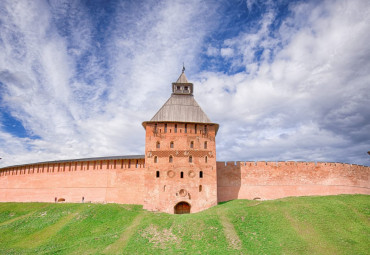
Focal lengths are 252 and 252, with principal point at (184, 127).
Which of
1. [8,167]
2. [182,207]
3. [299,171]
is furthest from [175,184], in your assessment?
[8,167]

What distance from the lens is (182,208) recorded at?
79.2ft

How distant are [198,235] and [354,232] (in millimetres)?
10905

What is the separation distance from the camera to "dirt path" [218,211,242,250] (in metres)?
16.2

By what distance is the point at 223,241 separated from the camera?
1664cm

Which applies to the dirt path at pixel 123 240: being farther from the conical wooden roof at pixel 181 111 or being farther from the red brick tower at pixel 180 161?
the conical wooden roof at pixel 181 111

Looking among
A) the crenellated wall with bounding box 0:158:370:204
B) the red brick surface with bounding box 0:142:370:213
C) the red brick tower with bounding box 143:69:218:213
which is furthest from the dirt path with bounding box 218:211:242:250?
the crenellated wall with bounding box 0:158:370:204

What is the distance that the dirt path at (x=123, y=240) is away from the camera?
15.9 m

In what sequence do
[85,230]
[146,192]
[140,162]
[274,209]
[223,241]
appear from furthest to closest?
[140,162], [146,192], [274,209], [85,230], [223,241]

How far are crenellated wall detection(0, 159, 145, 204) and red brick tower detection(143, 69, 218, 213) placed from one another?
302 cm

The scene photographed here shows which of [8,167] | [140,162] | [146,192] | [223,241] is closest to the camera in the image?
[223,241]

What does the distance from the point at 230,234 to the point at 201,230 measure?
202 centimetres

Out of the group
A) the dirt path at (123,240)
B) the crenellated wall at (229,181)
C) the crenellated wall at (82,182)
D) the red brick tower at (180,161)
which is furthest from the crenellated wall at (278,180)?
the dirt path at (123,240)

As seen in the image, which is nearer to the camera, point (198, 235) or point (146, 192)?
point (198, 235)

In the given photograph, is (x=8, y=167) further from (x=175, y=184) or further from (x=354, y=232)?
(x=354, y=232)
